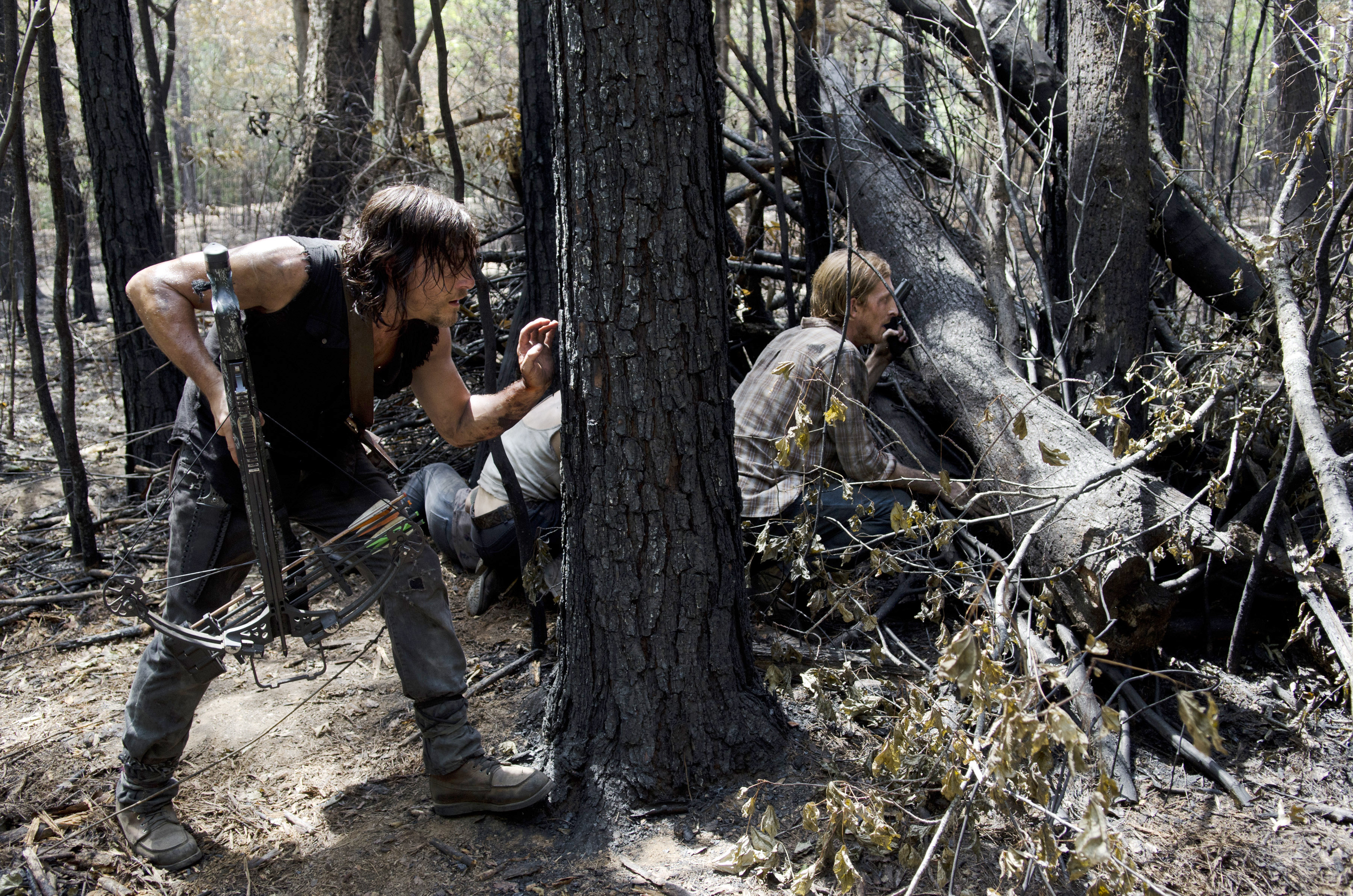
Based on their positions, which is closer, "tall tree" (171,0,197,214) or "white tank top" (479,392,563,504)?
"white tank top" (479,392,563,504)

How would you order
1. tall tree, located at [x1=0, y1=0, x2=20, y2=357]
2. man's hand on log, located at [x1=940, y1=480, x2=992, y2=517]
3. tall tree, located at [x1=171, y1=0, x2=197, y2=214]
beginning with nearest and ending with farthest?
1. man's hand on log, located at [x1=940, y1=480, x2=992, y2=517]
2. tall tree, located at [x1=0, y1=0, x2=20, y2=357]
3. tall tree, located at [x1=171, y1=0, x2=197, y2=214]

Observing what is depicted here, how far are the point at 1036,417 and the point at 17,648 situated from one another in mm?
4180

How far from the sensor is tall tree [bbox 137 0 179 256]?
7.20 m

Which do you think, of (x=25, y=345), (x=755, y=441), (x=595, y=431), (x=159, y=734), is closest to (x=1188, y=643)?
(x=755, y=441)

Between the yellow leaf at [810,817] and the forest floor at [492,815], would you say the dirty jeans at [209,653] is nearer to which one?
the forest floor at [492,815]

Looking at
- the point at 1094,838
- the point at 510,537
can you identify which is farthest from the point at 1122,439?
the point at 510,537

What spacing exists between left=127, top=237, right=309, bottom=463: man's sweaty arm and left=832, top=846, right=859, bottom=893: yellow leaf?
5.42ft

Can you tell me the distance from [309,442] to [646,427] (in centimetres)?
97

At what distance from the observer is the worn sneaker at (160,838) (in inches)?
93.9

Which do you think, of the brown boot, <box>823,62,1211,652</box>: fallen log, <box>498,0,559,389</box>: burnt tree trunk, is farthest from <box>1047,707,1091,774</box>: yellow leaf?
<box>498,0,559,389</box>: burnt tree trunk

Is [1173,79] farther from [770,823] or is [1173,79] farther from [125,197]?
[125,197]

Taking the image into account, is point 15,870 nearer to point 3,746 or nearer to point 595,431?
point 3,746

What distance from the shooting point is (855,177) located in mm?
4629

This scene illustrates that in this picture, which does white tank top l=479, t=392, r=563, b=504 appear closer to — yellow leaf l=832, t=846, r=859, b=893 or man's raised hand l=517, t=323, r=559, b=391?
man's raised hand l=517, t=323, r=559, b=391
